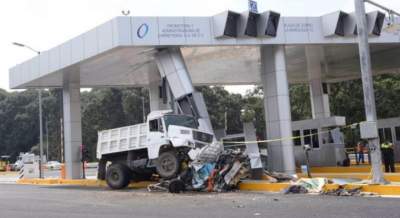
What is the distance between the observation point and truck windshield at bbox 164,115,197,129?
1917 cm

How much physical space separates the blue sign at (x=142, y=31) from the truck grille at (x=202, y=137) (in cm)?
462

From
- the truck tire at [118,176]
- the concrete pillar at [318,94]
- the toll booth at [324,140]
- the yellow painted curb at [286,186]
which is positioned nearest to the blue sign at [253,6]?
the yellow painted curb at [286,186]

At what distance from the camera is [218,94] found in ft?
239

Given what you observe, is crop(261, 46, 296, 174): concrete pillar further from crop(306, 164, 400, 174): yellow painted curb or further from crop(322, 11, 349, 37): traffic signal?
crop(306, 164, 400, 174): yellow painted curb

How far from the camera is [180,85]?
21.7 metres

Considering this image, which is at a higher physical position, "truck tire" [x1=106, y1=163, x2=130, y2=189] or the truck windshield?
the truck windshield

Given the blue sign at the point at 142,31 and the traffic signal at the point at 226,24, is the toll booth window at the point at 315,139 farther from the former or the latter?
the blue sign at the point at 142,31

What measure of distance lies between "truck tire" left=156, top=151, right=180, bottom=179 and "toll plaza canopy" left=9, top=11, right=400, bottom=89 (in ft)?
15.6

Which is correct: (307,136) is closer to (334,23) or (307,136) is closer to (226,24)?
(334,23)

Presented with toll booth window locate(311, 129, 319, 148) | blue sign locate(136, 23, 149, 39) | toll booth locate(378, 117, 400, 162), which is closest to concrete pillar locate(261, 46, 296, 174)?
blue sign locate(136, 23, 149, 39)

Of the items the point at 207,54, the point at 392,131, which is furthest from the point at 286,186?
the point at 392,131

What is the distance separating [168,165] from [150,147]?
4.06 ft

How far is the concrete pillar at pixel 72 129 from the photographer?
27609 mm

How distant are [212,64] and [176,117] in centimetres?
896
